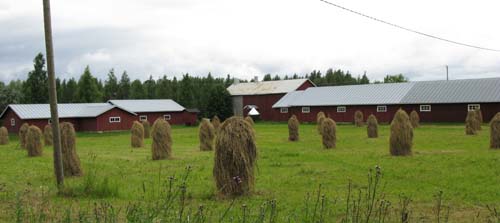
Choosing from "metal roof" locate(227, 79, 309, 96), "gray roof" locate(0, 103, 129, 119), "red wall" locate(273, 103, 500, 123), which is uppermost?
"metal roof" locate(227, 79, 309, 96)

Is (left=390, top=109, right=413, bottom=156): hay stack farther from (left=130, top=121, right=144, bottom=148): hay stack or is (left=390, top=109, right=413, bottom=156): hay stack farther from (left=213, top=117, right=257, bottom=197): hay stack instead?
(left=130, top=121, right=144, bottom=148): hay stack

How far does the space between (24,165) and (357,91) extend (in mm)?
39935

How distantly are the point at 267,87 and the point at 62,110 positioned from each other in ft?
90.5

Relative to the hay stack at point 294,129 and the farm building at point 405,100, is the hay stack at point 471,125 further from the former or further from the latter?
the farm building at point 405,100

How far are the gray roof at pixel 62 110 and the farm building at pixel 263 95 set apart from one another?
723 inches

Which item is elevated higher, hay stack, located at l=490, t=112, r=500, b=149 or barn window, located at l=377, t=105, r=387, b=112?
barn window, located at l=377, t=105, r=387, b=112

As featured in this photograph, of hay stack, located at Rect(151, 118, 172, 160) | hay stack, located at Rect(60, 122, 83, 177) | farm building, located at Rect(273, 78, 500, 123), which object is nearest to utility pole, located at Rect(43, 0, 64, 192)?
hay stack, located at Rect(60, 122, 83, 177)

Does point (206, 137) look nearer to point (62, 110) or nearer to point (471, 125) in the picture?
point (471, 125)

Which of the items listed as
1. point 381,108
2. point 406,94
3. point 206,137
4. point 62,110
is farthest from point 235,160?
point 62,110

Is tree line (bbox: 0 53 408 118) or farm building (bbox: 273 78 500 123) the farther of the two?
tree line (bbox: 0 53 408 118)

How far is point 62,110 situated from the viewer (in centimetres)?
5347

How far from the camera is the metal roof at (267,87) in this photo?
220ft

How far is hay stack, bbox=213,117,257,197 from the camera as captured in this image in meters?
10.7

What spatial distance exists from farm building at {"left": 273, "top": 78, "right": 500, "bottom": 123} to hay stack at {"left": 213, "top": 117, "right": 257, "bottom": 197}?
1441 inches
